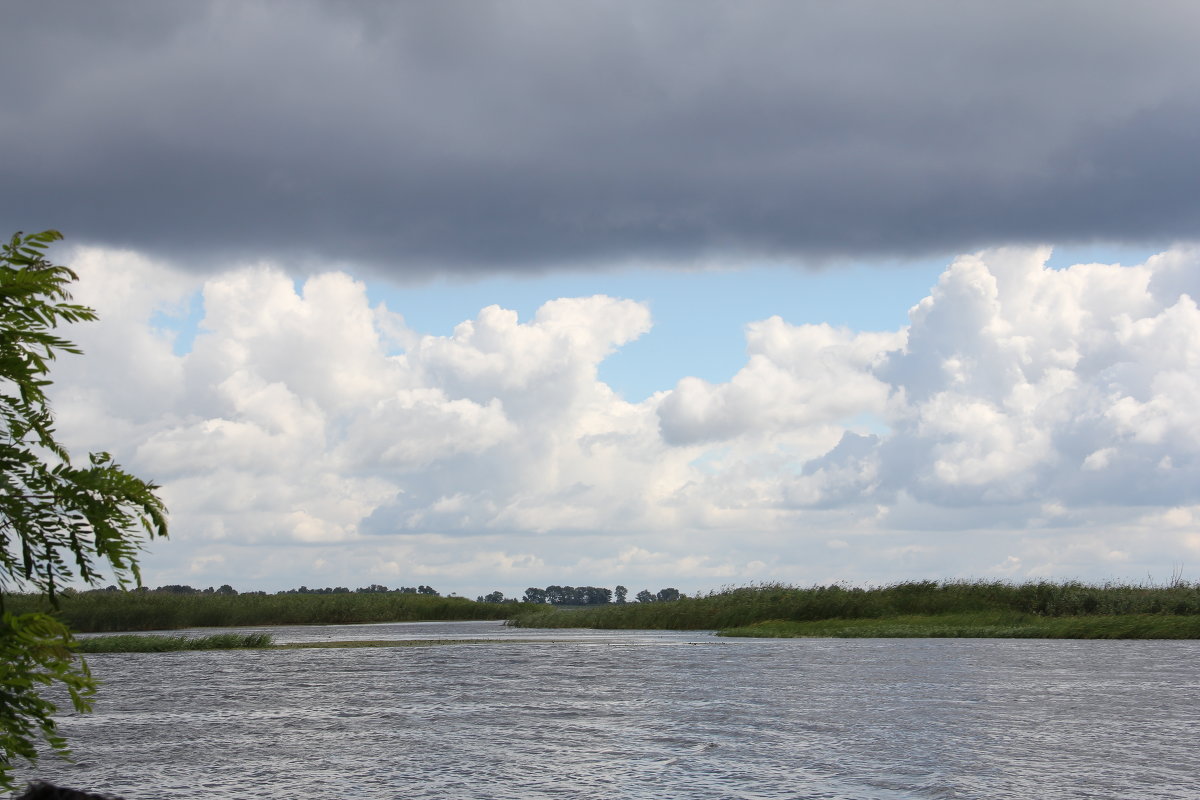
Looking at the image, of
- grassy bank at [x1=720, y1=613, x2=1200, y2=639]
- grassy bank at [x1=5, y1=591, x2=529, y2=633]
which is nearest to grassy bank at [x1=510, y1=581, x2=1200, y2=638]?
grassy bank at [x1=720, y1=613, x2=1200, y2=639]

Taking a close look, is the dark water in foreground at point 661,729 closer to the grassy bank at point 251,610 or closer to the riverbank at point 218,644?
the riverbank at point 218,644

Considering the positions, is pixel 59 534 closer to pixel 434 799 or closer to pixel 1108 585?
pixel 434 799

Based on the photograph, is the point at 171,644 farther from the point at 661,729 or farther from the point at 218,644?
the point at 661,729

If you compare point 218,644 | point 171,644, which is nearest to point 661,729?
point 218,644

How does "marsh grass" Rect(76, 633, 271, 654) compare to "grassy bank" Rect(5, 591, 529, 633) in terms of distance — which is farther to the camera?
"grassy bank" Rect(5, 591, 529, 633)

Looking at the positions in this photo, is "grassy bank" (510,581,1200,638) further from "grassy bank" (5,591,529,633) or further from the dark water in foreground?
"grassy bank" (5,591,529,633)

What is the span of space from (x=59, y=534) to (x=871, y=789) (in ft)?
49.0

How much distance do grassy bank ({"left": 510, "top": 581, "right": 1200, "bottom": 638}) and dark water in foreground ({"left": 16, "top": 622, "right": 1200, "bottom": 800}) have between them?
32.9ft

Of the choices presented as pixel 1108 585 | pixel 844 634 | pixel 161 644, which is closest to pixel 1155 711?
pixel 844 634

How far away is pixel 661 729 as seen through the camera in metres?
25.2

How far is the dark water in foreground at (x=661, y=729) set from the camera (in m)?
18.6

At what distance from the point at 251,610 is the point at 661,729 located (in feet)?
273

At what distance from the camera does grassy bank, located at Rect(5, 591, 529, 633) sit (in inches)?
3467

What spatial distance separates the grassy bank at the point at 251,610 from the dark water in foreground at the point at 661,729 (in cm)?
4689
